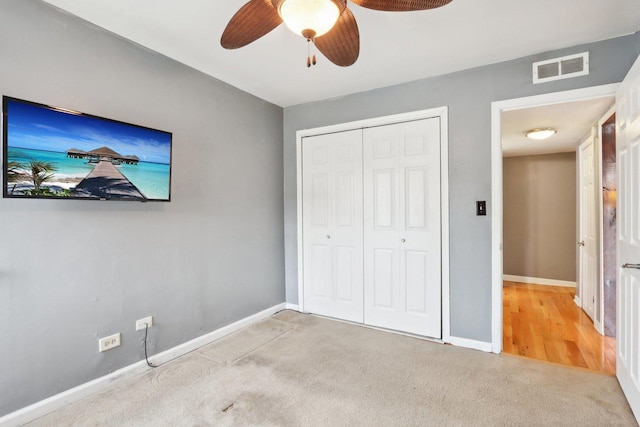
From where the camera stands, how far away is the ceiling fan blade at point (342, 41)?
61.4 inches

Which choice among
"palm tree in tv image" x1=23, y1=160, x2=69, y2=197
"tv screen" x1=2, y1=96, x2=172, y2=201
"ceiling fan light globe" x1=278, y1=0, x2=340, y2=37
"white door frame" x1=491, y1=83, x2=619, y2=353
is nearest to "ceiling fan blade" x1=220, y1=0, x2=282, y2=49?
"ceiling fan light globe" x1=278, y1=0, x2=340, y2=37

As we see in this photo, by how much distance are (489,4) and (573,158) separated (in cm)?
429

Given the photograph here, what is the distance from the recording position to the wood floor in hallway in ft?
8.50

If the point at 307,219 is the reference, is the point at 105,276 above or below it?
below

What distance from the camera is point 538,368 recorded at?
238 cm

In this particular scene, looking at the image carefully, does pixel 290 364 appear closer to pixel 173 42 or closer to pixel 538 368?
pixel 538 368

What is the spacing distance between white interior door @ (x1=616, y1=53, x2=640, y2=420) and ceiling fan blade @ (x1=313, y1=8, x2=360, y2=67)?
1.58 m

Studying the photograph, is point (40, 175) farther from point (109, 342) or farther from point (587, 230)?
point (587, 230)

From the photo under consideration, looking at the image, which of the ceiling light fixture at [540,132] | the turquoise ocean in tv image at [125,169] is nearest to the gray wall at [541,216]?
the ceiling light fixture at [540,132]

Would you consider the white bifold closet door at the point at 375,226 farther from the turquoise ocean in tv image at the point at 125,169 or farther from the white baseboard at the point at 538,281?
the white baseboard at the point at 538,281

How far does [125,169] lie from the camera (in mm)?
2150

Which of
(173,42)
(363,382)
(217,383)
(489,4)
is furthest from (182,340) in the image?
(489,4)

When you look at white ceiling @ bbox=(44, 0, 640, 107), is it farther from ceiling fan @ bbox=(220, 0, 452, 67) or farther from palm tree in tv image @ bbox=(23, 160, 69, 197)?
palm tree in tv image @ bbox=(23, 160, 69, 197)

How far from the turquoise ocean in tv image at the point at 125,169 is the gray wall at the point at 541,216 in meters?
5.31
